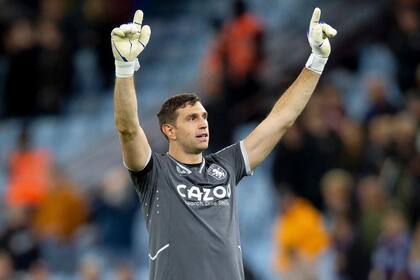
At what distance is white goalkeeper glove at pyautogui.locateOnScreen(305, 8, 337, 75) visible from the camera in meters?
7.69

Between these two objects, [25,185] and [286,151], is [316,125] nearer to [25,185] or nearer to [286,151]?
[286,151]

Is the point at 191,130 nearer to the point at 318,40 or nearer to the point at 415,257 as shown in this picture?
the point at 318,40

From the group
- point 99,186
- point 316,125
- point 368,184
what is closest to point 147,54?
point 99,186

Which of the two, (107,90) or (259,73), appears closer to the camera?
(259,73)

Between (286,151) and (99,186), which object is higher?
(286,151)

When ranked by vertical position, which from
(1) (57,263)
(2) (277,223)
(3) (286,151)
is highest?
(3) (286,151)

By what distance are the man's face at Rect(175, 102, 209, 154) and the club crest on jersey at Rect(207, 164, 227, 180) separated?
148 millimetres

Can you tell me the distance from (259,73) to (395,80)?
1855 mm

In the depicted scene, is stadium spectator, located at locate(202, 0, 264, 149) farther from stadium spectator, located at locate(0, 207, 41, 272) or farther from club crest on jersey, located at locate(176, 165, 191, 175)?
club crest on jersey, located at locate(176, 165, 191, 175)

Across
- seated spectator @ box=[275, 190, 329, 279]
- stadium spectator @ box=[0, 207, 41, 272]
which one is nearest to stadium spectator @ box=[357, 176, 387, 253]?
seated spectator @ box=[275, 190, 329, 279]

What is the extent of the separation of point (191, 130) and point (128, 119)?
1.76 ft

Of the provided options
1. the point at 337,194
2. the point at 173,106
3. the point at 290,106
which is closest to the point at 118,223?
the point at 337,194

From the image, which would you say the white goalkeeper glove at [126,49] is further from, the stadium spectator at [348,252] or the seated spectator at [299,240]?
the seated spectator at [299,240]

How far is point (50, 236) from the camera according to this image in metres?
15.3
